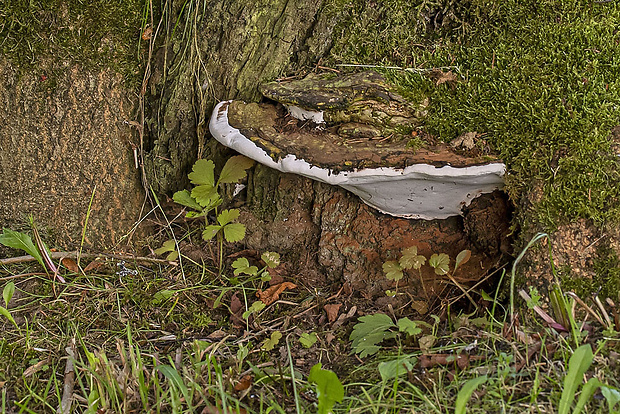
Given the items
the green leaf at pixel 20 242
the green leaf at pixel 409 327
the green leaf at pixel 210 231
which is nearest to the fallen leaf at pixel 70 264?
the green leaf at pixel 20 242

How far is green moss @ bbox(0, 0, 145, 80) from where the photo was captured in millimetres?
3049

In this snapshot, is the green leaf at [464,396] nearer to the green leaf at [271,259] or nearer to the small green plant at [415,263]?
the small green plant at [415,263]

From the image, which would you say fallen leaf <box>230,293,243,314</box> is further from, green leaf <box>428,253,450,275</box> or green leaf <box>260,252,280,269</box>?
green leaf <box>428,253,450,275</box>

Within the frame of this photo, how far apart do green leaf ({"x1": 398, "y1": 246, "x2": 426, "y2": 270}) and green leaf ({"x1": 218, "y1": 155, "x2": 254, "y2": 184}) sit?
1.02 meters

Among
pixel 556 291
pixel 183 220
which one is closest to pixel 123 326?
pixel 183 220

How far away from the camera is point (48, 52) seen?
310cm

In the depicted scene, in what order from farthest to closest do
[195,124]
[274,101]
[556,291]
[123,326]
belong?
1. [195,124]
2. [274,101]
3. [123,326]
4. [556,291]

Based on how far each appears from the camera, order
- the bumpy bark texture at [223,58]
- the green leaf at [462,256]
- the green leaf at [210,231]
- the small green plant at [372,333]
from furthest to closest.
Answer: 1. the green leaf at [210,231]
2. the bumpy bark texture at [223,58]
3. the green leaf at [462,256]
4. the small green plant at [372,333]

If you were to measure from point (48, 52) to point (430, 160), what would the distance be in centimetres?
225

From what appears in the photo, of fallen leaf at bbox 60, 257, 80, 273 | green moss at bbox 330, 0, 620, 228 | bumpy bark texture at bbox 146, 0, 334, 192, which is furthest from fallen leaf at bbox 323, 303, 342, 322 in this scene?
fallen leaf at bbox 60, 257, 80, 273

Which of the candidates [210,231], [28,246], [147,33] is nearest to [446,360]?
[210,231]

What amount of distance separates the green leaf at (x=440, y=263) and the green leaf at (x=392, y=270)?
0.58ft

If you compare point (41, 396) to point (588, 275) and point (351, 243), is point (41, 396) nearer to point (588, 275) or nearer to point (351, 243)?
point (351, 243)

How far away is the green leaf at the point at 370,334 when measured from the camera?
2.51m
